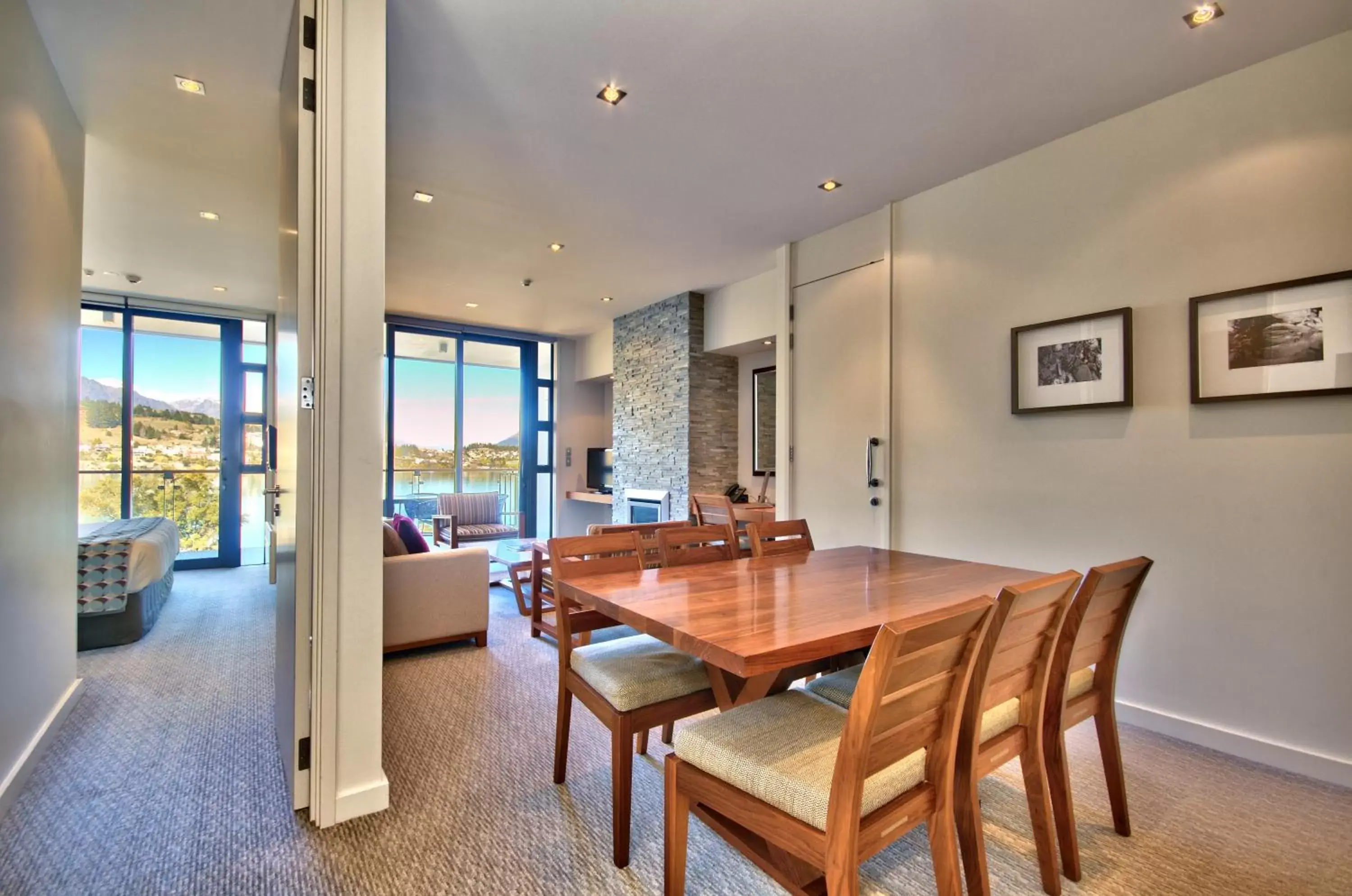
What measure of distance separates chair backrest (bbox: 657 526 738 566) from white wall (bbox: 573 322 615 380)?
447 centimetres

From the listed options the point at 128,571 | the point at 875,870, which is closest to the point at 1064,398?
the point at 875,870

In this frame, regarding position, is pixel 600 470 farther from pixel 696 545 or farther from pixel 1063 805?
pixel 1063 805

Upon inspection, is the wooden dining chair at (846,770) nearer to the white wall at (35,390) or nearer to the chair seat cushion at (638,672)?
the chair seat cushion at (638,672)

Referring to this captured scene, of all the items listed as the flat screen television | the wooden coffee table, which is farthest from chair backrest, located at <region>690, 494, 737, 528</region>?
the flat screen television

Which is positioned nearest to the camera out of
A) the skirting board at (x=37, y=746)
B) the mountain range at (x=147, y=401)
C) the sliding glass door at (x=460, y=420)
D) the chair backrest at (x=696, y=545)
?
the skirting board at (x=37, y=746)

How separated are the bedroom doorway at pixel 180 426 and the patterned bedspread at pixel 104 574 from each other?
7.49 feet

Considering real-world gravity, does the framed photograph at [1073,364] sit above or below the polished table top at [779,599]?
above

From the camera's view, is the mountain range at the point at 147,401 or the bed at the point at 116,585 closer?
the bed at the point at 116,585

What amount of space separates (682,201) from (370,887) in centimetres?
348

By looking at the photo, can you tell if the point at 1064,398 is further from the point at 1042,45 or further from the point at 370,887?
the point at 370,887

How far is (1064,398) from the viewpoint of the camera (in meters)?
2.88

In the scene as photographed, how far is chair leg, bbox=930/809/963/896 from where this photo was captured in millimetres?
1238

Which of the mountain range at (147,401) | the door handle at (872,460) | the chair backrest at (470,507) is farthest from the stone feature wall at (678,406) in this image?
the mountain range at (147,401)

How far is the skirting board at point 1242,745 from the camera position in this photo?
2.16 meters
